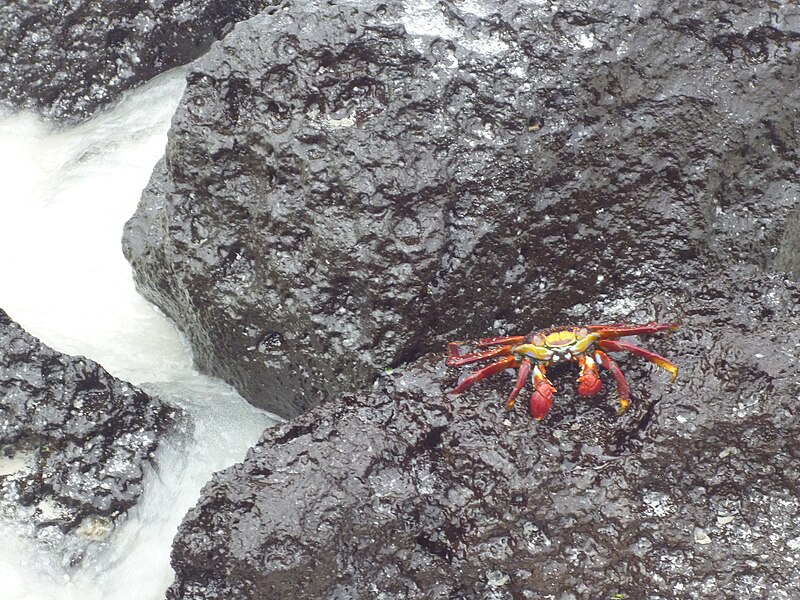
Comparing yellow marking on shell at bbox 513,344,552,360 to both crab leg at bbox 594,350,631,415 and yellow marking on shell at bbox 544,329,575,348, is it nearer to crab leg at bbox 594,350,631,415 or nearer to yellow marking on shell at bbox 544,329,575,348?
yellow marking on shell at bbox 544,329,575,348

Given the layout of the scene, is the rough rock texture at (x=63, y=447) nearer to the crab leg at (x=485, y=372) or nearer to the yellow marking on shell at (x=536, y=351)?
the crab leg at (x=485, y=372)

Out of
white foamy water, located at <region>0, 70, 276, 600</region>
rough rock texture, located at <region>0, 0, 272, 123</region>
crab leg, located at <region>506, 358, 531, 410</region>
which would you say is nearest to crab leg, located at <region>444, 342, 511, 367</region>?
crab leg, located at <region>506, 358, 531, 410</region>

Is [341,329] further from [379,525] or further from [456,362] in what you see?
[379,525]

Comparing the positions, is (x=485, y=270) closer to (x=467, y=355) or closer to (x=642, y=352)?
(x=467, y=355)

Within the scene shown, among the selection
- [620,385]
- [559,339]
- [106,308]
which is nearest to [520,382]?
[559,339]

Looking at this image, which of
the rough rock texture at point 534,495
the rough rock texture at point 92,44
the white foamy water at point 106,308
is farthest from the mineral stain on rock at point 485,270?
the rough rock texture at point 92,44

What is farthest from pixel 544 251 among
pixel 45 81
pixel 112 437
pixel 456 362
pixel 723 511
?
pixel 45 81
